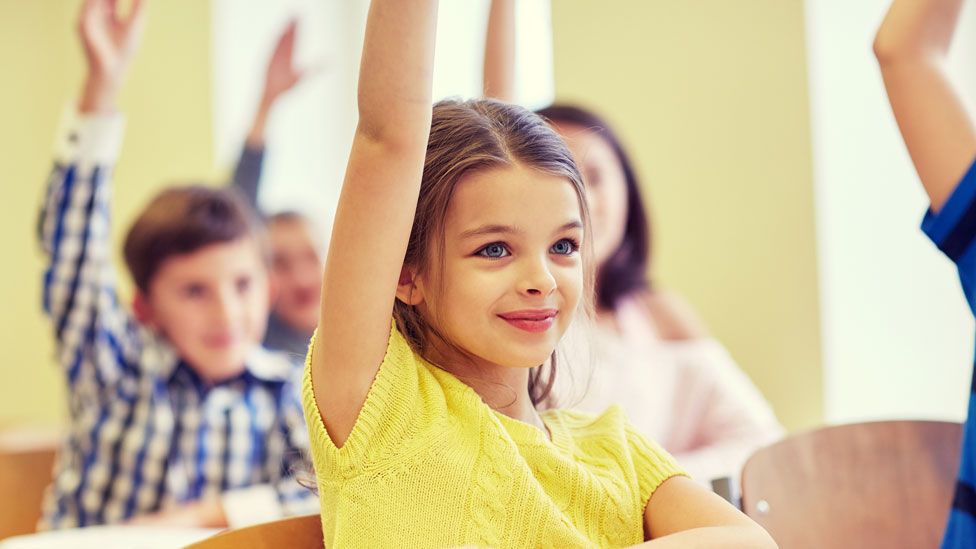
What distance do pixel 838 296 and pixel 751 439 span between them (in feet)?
1.73

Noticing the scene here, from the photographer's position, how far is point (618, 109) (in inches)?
92.4

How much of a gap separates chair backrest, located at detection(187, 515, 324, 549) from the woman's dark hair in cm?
110

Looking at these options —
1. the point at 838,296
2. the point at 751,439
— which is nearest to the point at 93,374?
the point at 751,439

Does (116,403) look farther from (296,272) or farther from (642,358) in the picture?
(642,358)

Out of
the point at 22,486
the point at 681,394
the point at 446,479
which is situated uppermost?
the point at 446,479

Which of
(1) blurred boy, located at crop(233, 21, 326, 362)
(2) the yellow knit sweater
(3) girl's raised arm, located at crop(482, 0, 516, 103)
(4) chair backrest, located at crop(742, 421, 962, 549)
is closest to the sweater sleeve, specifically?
(2) the yellow knit sweater

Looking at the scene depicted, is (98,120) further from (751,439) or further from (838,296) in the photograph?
(838,296)

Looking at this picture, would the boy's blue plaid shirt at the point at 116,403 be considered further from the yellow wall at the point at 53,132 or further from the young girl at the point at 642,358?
the yellow wall at the point at 53,132

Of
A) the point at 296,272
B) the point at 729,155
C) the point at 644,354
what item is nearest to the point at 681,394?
the point at 644,354

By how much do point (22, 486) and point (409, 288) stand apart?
118cm

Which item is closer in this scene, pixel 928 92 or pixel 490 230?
pixel 490 230

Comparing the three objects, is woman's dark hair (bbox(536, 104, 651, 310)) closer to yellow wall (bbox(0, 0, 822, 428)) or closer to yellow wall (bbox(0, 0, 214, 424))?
yellow wall (bbox(0, 0, 822, 428))

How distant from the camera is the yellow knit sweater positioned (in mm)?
695

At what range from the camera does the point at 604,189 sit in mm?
1784
